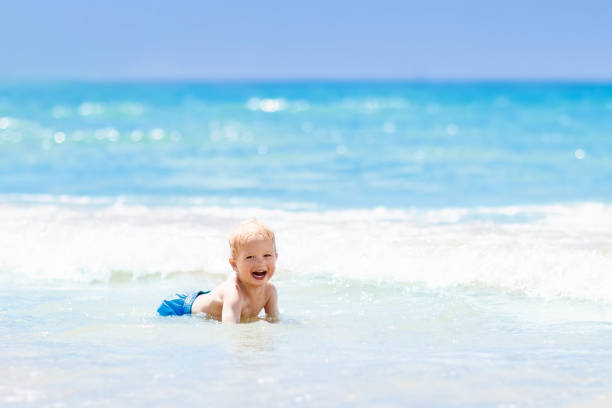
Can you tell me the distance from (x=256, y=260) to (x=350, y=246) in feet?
7.57

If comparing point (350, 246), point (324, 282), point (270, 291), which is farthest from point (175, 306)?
point (350, 246)

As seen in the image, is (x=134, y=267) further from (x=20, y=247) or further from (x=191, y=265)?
(x=20, y=247)

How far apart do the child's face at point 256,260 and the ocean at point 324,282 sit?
25 centimetres

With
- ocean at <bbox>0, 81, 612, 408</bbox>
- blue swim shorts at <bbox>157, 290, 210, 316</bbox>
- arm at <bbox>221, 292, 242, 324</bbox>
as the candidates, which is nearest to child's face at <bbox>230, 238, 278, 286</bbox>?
arm at <bbox>221, 292, 242, 324</bbox>

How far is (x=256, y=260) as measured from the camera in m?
4.64

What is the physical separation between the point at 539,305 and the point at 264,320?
1695 mm

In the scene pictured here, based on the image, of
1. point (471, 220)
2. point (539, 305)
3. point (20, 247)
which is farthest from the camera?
point (471, 220)

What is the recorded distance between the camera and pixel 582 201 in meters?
10.4

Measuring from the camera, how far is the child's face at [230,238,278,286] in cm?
461

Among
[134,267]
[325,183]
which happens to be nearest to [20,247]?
[134,267]

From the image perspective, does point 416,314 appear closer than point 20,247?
Yes

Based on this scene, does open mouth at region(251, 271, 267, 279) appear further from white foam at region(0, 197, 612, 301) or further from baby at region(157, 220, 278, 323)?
white foam at region(0, 197, 612, 301)

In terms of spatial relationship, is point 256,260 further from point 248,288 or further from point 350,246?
point 350,246

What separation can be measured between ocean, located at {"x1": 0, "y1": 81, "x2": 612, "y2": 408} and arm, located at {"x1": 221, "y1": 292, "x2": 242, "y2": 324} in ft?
0.27
